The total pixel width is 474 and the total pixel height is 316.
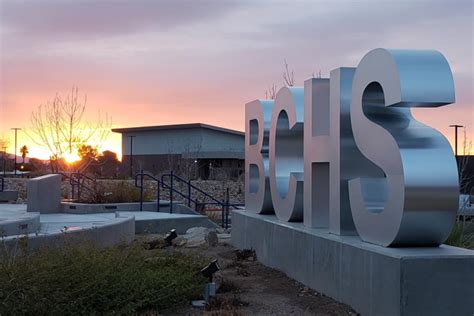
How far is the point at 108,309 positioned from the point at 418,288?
334cm

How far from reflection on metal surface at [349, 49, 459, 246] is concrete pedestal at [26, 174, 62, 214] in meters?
13.0

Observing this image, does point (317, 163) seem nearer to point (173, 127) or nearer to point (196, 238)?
point (196, 238)

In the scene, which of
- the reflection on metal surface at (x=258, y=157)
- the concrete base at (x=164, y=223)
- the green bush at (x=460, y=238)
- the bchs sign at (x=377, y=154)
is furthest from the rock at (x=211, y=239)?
the green bush at (x=460, y=238)

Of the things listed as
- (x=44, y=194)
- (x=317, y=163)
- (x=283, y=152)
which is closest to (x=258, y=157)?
(x=283, y=152)

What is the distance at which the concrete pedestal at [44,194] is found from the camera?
18.8 meters

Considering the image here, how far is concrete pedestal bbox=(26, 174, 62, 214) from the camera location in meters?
18.8

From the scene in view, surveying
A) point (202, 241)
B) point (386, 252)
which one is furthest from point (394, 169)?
point (202, 241)

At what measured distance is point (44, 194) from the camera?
1914cm

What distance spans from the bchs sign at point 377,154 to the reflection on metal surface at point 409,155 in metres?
0.01

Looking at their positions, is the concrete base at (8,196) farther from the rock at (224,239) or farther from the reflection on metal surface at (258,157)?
the reflection on metal surface at (258,157)

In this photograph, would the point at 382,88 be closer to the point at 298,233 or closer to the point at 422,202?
the point at 422,202

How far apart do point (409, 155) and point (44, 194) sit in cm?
1421

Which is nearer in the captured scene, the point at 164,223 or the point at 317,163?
the point at 317,163

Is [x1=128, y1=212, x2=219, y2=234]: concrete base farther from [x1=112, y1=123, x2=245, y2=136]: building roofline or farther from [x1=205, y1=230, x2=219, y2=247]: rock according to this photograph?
[x1=112, y1=123, x2=245, y2=136]: building roofline
